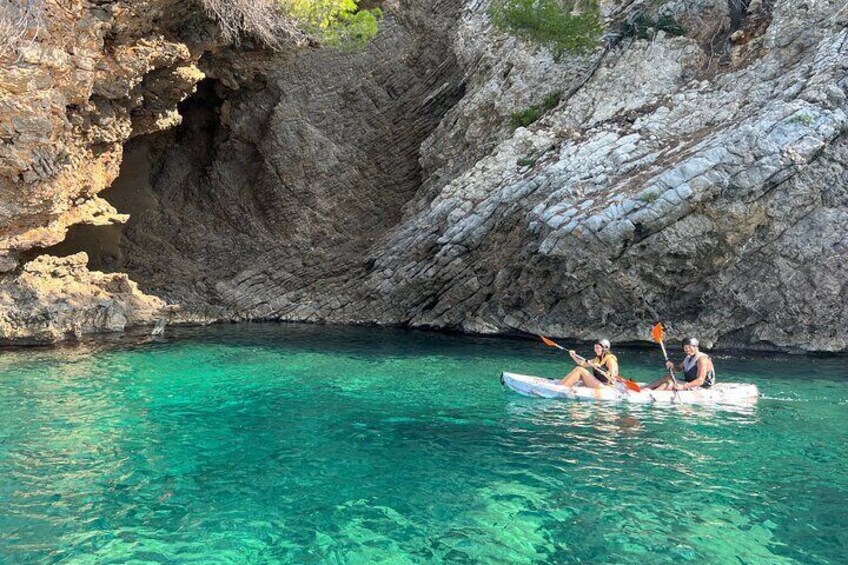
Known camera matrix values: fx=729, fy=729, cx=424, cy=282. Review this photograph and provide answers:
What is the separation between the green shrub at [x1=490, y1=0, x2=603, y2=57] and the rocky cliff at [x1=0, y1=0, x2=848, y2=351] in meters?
0.50

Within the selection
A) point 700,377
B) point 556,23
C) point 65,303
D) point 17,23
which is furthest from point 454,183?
point 17,23

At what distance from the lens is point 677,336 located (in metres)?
19.1

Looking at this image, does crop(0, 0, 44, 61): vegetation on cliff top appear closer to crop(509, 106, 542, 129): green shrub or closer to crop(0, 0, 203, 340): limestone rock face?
crop(0, 0, 203, 340): limestone rock face

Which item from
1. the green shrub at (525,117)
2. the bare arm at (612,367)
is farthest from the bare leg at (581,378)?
the green shrub at (525,117)

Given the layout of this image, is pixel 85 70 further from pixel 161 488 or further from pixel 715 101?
pixel 715 101

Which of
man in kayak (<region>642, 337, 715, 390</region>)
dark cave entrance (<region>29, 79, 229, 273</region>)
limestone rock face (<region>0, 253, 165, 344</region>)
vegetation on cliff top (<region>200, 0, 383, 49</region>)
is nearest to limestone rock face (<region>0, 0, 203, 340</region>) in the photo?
limestone rock face (<region>0, 253, 165, 344</region>)

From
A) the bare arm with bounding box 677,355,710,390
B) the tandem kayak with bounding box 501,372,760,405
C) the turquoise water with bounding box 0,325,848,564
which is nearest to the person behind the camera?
the turquoise water with bounding box 0,325,848,564

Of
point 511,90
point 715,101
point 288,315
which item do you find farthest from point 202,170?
point 715,101

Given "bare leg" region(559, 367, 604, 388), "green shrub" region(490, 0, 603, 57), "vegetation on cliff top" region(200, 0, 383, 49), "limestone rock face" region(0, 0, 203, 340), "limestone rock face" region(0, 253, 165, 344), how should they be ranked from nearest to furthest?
1. "bare leg" region(559, 367, 604, 388)
2. "limestone rock face" region(0, 0, 203, 340)
3. "limestone rock face" region(0, 253, 165, 344)
4. "vegetation on cliff top" region(200, 0, 383, 49)
5. "green shrub" region(490, 0, 603, 57)

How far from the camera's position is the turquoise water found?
7176mm

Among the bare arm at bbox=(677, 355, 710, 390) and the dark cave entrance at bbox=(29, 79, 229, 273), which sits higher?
the dark cave entrance at bbox=(29, 79, 229, 273)

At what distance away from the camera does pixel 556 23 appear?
2372 cm

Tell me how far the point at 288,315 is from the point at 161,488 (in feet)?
50.6

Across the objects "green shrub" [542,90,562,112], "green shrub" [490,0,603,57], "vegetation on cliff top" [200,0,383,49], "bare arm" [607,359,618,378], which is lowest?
"bare arm" [607,359,618,378]
